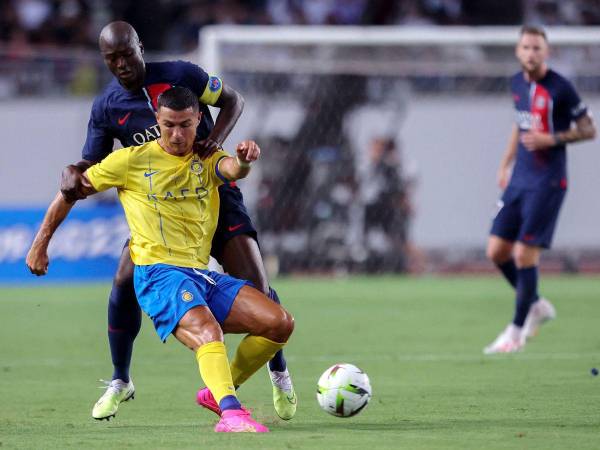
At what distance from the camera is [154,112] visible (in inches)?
259

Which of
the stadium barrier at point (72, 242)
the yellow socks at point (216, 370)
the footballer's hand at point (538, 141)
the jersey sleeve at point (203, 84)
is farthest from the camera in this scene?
the stadium barrier at point (72, 242)

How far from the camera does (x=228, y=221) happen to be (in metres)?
6.77

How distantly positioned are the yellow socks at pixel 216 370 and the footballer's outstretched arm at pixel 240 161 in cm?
81

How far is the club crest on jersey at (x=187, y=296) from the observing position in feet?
19.5

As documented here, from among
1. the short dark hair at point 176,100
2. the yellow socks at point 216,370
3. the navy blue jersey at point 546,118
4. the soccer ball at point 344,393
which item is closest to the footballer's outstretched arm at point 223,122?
the short dark hair at point 176,100

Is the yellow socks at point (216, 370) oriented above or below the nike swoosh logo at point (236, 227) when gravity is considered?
below

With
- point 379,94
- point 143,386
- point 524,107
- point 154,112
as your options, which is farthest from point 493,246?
point 379,94

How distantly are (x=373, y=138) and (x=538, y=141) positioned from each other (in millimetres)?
8380

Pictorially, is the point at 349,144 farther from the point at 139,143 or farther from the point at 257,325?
the point at 257,325

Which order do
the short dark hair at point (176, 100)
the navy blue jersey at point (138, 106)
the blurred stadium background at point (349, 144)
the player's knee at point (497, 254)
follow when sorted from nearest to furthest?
1. the short dark hair at point (176, 100)
2. the navy blue jersey at point (138, 106)
3. the player's knee at point (497, 254)
4. the blurred stadium background at point (349, 144)

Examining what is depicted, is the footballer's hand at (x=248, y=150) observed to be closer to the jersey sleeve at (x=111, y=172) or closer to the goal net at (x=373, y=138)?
the jersey sleeve at (x=111, y=172)

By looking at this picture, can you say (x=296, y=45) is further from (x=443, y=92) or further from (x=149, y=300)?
(x=149, y=300)

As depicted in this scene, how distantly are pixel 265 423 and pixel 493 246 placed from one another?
414 cm

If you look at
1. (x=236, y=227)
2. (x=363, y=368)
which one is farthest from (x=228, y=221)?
(x=363, y=368)
